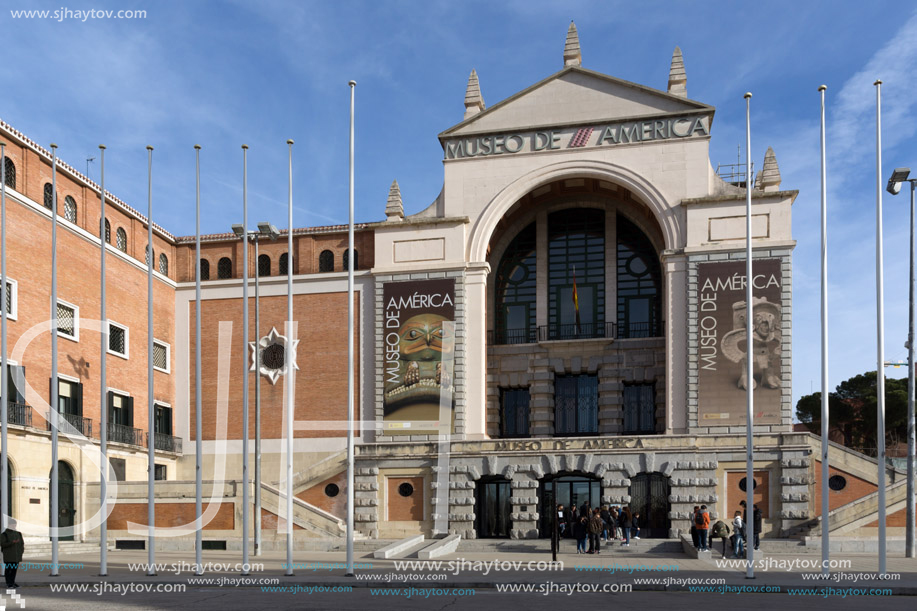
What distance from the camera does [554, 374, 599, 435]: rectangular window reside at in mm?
42438

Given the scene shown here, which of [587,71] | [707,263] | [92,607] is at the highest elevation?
[587,71]

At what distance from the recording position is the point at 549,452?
126 ft

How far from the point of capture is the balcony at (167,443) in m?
43.2

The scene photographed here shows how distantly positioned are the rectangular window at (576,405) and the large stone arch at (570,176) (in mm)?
7081

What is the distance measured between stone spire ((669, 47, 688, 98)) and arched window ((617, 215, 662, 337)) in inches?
250

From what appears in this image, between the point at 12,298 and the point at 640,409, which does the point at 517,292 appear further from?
the point at 12,298

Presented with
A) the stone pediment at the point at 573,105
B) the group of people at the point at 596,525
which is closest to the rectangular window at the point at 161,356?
the stone pediment at the point at 573,105

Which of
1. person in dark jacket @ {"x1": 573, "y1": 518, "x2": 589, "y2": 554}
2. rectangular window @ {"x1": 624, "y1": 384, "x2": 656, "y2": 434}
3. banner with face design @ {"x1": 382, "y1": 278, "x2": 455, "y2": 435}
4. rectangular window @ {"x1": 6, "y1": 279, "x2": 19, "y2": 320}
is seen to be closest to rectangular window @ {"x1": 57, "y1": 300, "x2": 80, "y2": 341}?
rectangular window @ {"x1": 6, "y1": 279, "x2": 19, "y2": 320}

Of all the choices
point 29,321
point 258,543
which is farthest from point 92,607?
point 29,321

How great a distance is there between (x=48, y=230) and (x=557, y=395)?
75.4 feet

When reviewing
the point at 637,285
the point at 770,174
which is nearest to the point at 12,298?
the point at 637,285

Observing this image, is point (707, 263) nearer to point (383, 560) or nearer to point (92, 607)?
point (383, 560)

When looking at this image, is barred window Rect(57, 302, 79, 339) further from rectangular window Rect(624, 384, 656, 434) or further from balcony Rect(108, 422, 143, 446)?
rectangular window Rect(624, 384, 656, 434)

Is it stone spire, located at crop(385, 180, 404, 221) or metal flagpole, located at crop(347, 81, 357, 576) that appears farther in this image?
stone spire, located at crop(385, 180, 404, 221)
